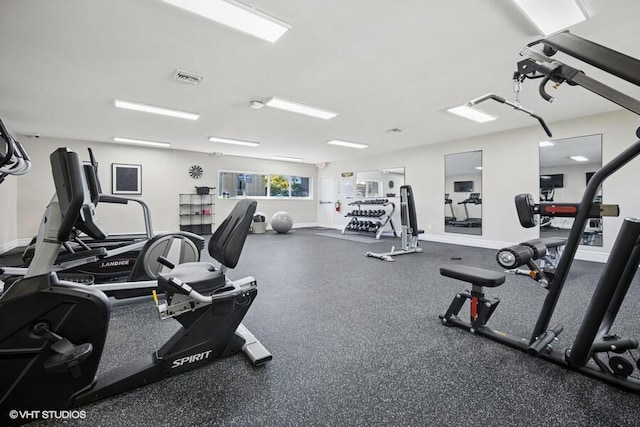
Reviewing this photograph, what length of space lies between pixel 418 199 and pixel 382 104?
3.68 m

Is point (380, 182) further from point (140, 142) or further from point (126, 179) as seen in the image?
point (126, 179)

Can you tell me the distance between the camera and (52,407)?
127 centimetres

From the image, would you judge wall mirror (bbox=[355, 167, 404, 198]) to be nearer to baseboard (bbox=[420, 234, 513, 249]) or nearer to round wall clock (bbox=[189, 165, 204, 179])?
baseboard (bbox=[420, 234, 513, 249])

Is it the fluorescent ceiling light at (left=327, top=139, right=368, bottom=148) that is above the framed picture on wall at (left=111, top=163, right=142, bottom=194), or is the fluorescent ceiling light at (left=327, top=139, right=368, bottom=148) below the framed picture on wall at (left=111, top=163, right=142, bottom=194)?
above

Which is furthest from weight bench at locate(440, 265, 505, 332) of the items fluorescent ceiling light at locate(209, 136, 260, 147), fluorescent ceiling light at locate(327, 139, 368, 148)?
fluorescent ceiling light at locate(209, 136, 260, 147)

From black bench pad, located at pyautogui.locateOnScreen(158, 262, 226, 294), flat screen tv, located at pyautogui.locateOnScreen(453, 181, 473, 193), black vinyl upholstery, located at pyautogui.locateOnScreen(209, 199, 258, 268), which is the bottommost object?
black bench pad, located at pyautogui.locateOnScreen(158, 262, 226, 294)

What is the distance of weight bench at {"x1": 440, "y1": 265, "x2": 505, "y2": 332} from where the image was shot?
6.31 feet

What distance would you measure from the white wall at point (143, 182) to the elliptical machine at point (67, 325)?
6005 millimetres

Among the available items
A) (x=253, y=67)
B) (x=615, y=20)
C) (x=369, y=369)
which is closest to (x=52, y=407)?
(x=369, y=369)

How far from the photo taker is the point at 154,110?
14.5ft

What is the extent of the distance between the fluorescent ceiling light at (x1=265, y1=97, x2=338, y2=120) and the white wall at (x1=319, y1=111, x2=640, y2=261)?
3.43 meters

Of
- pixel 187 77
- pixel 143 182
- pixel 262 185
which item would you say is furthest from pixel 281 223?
pixel 187 77

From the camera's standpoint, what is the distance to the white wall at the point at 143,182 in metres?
Answer: 6.25

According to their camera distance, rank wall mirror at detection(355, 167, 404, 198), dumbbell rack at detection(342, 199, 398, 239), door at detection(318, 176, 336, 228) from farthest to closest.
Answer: door at detection(318, 176, 336, 228), wall mirror at detection(355, 167, 404, 198), dumbbell rack at detection(342, 199, 398, 239)
